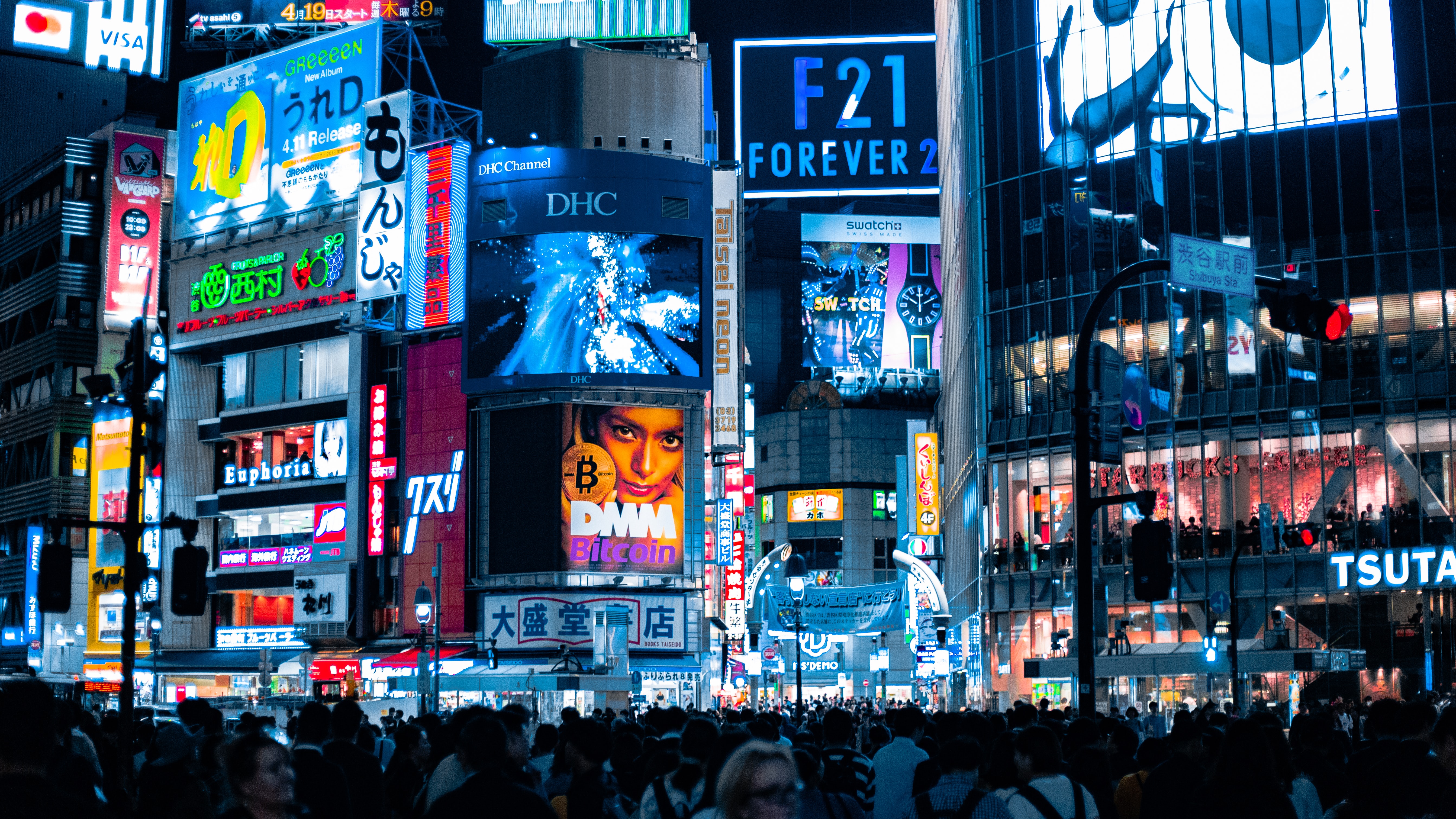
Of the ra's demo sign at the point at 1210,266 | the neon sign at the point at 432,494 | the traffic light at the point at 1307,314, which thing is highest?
the neon sign at the point at 432,494

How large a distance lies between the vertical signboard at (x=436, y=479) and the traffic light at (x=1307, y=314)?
173ft

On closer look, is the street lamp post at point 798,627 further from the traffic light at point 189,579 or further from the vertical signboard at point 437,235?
the vertical signboard at point 437,235

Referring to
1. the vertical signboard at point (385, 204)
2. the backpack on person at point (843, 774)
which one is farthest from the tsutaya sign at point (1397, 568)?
the backpack on person at point (843, 774)

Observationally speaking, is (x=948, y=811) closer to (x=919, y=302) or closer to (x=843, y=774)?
(x=843, y=774)

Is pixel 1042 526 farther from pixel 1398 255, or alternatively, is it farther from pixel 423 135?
pixel 423 135

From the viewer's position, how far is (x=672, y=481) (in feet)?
217

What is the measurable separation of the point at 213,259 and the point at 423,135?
13.2 meters

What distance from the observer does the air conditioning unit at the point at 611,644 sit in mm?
60688

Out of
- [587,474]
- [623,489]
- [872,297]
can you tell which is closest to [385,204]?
[587,474]

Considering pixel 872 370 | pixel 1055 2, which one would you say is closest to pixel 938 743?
pixel 1055 2

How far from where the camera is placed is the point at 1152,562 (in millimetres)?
16531

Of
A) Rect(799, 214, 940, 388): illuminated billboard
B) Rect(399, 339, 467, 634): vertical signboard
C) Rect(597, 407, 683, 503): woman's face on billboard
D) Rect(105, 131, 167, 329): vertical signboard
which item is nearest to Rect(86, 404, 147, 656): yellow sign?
Rect(105, 131, 167, 329): vertical signboard

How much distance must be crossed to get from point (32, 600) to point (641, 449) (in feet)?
116

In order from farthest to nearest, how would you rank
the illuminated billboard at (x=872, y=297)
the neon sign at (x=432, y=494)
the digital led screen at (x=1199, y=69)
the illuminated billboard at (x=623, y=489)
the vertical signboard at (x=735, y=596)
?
the illuminated billboard at (x=872, y=297), the vertical signboard at (x=735, y=596), the neon sign at (x=432, y=494), the illuminated billboard at (x=623, y=489), the digital led screen at (x=1199, y=69)
